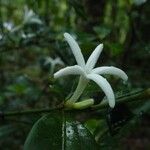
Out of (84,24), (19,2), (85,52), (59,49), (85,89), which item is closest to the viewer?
(85,89)

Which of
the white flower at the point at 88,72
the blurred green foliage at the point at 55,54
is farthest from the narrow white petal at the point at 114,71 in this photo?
the blurred green foliage at the point at 55,54

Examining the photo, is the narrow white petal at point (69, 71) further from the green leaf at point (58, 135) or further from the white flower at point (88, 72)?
the green leaf at point (58, 135)

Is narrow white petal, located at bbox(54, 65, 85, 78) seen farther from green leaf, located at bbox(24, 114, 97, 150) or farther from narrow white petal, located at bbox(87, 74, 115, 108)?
green leaf, located at bbox(24, 114, 97, 150)

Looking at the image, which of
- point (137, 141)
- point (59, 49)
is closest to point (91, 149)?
point (59, 49)

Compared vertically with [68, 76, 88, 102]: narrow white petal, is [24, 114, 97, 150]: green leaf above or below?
below

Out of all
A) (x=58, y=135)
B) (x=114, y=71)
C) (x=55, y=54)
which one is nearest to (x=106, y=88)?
(x=114, y=71)

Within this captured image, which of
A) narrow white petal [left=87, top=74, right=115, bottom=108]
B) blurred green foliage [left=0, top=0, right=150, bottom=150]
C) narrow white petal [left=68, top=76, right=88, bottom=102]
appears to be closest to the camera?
narrow white petal [left=87, top=74, right=115, bottom=108]

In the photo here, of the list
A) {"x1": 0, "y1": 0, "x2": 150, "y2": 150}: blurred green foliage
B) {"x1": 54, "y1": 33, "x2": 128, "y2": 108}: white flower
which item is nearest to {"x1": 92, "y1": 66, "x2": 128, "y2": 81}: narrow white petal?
{"x1": 54, "y1": 33, "x2": 128, "y2": 108}: white flower

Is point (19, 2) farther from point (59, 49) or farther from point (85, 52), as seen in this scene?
point (85, 52)
